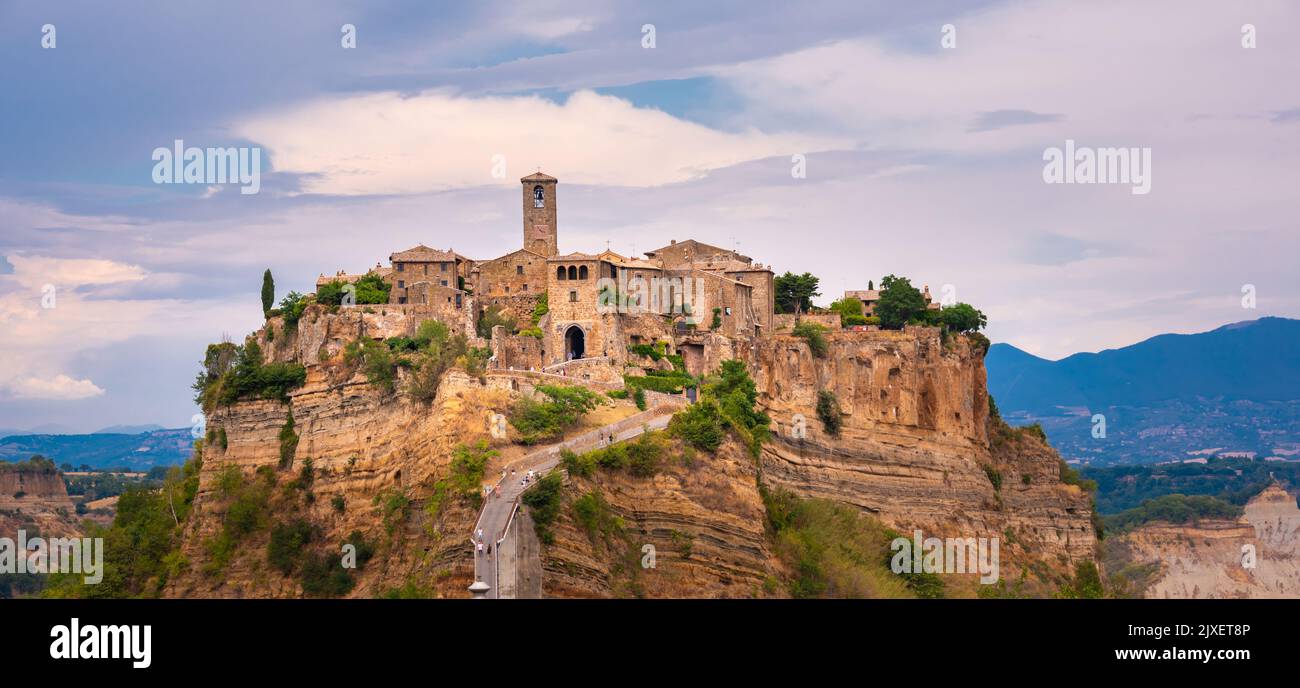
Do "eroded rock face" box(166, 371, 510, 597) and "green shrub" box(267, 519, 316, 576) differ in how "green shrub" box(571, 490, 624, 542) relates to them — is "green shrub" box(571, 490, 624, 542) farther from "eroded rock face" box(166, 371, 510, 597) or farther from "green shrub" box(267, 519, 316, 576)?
"green shrub" box(267, 519, 316, 576)

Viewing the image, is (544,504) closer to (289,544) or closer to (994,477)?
(289,544)

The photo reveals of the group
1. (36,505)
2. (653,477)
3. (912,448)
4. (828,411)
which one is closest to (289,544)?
(653,477)

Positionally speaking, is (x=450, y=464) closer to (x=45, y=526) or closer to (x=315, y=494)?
(x=315, y=494)

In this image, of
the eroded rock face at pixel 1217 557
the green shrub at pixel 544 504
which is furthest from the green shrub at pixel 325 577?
the eroded rock face at pixel 1217 557

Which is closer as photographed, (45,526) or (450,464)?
(450,464)

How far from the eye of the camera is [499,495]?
50750 millimetres

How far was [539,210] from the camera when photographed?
245ft

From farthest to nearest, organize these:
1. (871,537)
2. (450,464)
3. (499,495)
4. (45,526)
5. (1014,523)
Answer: (45,526) → (1014,523) → (871,537) → (450,464) → (499,495)

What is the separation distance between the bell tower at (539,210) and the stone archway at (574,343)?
5832mm

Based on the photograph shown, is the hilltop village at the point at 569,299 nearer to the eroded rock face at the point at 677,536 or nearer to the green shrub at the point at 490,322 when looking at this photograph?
the green shrub at the point at 490,322

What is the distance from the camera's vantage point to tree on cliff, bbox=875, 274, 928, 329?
270 feet

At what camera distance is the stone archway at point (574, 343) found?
69.6 metres
